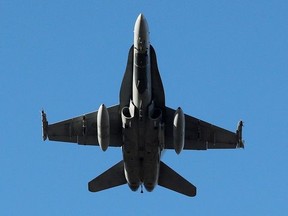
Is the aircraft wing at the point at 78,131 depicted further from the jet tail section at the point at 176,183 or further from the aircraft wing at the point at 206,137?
the aircraft wing at the point at 206,137

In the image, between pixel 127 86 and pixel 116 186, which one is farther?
pixel 116 186

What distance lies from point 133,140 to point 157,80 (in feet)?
8.99

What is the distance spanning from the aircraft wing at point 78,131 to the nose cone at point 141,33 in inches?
182

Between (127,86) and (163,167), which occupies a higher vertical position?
(127,86)

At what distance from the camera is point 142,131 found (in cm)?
3594

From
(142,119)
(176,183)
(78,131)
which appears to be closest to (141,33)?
(142,119)

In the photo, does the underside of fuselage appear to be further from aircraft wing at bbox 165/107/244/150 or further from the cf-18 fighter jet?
aircraft wing at bbox 165/107/244/150

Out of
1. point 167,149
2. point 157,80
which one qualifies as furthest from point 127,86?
point 167,149

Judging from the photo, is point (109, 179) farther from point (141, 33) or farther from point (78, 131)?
point (141, 33)

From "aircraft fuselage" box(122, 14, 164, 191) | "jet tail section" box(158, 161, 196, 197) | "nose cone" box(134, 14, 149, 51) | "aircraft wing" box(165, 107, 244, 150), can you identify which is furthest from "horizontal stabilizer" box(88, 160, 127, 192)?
"nose cone" box(134, 14, 149, 51)

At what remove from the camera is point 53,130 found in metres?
38.4

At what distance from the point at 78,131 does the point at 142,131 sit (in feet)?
12.1

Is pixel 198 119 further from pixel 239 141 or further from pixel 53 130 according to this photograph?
pixel 53 130

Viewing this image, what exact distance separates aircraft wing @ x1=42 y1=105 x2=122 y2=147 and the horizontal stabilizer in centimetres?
156
